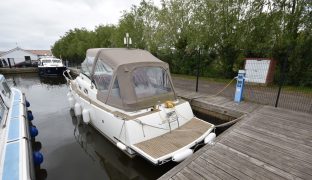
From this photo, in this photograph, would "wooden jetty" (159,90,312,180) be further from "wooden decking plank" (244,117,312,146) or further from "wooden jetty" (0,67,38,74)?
"wooden jetty" (0,67,38,74)

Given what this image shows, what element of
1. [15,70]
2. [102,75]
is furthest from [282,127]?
[15,70]

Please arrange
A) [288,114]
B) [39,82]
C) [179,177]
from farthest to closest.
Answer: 1. [39,82]
2. [288,114]
3. [179,177]

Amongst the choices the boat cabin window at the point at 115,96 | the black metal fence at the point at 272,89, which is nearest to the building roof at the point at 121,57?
the boat cabin window at the point at 115,96

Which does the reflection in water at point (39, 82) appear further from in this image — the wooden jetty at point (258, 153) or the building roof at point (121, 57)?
the wooden jetty at point (258, 153)

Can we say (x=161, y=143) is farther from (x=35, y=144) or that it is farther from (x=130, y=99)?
(x=35, y=144)

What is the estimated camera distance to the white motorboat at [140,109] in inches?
146

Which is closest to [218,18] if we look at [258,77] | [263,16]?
[263,16]

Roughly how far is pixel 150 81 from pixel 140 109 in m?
0.90

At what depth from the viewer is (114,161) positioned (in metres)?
4.29

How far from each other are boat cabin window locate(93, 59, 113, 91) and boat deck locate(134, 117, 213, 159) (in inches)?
77.2

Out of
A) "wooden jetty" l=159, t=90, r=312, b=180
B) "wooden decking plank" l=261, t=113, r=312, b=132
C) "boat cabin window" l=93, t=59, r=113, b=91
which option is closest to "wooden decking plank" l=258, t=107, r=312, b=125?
"wooden jetty" l=159, t=90, r=312, b=180

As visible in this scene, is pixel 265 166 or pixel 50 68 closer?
pixel 265 166

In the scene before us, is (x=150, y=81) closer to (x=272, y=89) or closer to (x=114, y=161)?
(x=114, y=161)

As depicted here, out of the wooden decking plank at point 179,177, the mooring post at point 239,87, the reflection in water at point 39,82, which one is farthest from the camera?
the reflection in water at point 39,82
